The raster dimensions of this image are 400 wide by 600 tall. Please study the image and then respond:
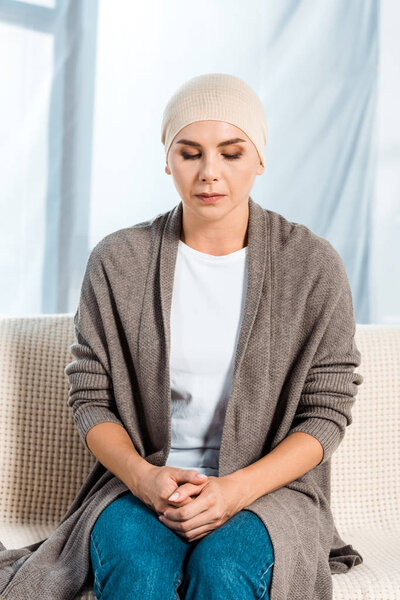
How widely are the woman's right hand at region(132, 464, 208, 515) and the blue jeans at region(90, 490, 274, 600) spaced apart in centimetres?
3

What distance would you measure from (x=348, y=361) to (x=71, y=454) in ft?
2.30

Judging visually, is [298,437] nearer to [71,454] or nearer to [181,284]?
[181,284]

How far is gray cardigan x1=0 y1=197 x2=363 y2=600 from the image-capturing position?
1.43 meters

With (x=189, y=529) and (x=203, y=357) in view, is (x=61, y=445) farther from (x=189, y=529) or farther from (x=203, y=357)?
(x=189, y=529)

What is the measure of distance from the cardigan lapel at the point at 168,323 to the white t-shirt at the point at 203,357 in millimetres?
30

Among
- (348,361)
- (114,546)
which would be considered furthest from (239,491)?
(348,361)

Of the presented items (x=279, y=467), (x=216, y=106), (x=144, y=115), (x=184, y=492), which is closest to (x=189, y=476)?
(x=184, y=492)

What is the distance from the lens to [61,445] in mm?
1764

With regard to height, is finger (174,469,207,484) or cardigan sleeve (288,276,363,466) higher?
cardigan sleeve (288,276,363,466)

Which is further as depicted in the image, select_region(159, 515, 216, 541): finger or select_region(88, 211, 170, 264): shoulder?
select_region(88, 211, 170, 264): shoulder

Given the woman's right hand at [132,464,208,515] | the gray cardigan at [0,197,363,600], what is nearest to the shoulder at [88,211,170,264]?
the gray cardigan at [0,197,363,600]

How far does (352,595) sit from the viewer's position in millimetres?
1353

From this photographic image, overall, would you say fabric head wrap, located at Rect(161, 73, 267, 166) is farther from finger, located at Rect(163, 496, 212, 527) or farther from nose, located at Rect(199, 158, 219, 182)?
finger, located at Rect(163, 496, 212, 527)

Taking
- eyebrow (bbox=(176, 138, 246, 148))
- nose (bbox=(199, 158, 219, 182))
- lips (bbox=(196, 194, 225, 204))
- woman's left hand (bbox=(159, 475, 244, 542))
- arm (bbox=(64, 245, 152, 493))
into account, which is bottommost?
woman's left hand (bbox=(159, 475, 244, 542))
